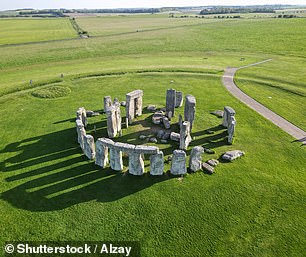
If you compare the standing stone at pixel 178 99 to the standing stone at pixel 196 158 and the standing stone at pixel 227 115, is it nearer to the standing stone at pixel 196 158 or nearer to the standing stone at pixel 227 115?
the standing stone at pixel 227 115

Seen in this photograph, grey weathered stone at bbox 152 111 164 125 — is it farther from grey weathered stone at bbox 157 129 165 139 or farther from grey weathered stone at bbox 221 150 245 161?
grey weathered stone at bbox 221 150 245 161

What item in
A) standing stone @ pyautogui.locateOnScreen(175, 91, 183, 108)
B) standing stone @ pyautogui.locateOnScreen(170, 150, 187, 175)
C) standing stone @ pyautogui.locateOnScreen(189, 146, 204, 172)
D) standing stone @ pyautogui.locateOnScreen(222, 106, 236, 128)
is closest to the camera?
standing stone @ pyautogui.locateOnScreen(170, 150, 187, 175)

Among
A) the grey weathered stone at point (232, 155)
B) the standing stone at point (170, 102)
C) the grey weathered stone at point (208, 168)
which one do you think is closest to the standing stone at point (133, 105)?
the standing stone at point (170, 102)

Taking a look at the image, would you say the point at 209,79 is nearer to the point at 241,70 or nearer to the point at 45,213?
the point at 241,70

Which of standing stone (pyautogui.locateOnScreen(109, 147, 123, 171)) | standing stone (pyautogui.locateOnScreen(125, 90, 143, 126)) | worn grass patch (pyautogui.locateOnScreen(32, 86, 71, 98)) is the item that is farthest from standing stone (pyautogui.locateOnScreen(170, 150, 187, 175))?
worn grass patch (pyautogui.locateOnScreen(32, 86, 71, 98))

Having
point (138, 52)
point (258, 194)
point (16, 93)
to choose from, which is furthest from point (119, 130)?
point (138, 52)
